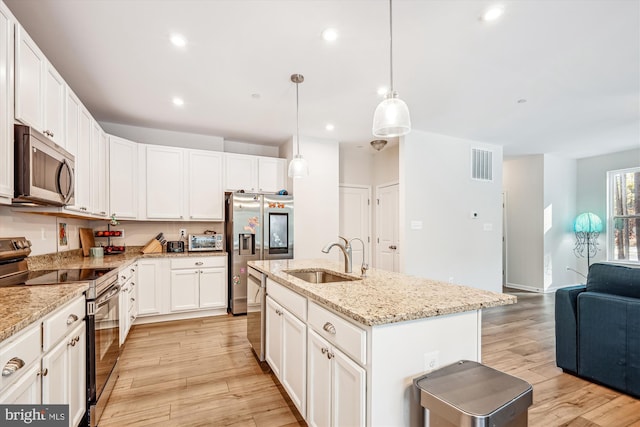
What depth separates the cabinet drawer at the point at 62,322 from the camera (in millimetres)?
1448

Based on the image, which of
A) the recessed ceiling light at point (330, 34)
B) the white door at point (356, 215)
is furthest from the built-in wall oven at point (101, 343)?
the white door at point (356, 215)

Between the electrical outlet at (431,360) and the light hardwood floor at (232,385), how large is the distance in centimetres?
111

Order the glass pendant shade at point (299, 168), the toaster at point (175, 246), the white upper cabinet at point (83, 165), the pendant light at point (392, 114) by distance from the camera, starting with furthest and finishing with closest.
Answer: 1. the toaster at point (175, 246)
2. the glass pendant shade at point (299, 168)
3. the white upper cabinet at point (83, 165)
4. the pendant light at point (392, 114)

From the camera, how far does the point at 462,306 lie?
147 centimetres

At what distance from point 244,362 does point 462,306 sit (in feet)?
7.31

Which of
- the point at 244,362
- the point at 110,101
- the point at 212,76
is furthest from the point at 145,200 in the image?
the point at 244,362

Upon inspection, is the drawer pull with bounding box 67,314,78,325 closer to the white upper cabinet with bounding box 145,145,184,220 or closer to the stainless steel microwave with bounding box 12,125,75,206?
the stainless steel microwave with bounding box 12,125,75,206

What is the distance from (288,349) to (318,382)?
0.48 meters

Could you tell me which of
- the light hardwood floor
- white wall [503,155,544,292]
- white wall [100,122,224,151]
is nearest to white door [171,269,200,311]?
the light hardwood floor

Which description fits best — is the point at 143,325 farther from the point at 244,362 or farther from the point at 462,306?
the point at 462,306

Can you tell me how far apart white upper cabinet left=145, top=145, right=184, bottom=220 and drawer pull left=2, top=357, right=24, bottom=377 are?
11.0 ft

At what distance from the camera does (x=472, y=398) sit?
120cm

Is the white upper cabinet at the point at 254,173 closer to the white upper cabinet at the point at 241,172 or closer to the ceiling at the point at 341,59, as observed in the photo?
the white upper cabinet at the point at 241,172

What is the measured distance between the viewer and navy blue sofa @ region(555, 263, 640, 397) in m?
2.34
